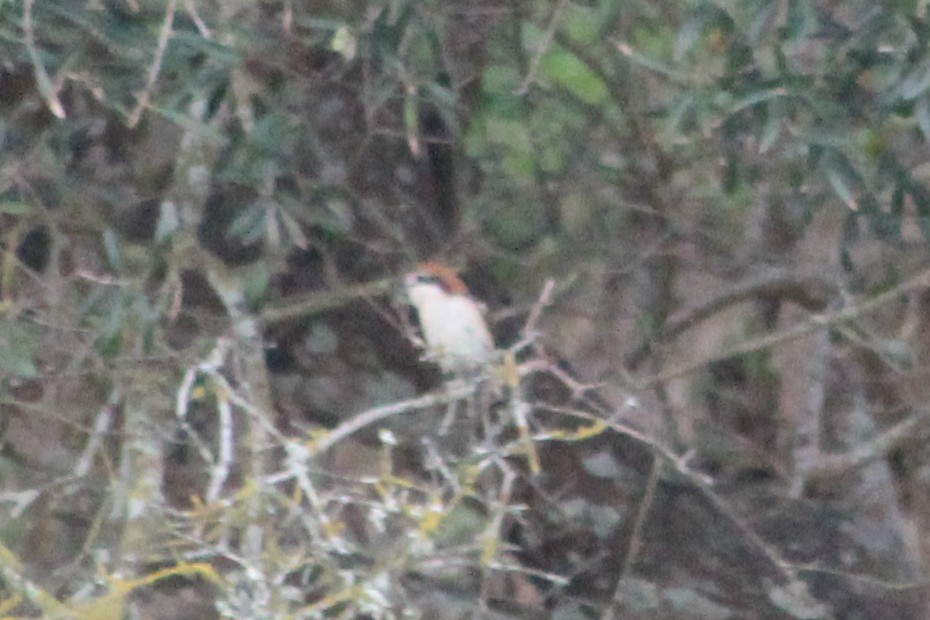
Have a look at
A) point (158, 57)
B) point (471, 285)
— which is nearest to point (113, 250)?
point (158, 57)

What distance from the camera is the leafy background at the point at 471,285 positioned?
10.6 feet

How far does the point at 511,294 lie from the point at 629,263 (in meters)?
0.35

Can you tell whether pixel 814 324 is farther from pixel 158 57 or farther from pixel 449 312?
pixel 158 57

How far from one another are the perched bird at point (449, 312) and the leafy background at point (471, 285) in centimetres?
11

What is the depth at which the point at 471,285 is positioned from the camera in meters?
4.58

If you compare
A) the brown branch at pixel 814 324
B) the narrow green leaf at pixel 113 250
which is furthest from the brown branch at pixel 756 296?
the narrow green leaf at pixel 113 250

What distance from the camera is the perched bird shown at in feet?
13.6

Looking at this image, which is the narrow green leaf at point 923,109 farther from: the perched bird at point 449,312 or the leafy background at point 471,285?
the perched bird at point 449,312

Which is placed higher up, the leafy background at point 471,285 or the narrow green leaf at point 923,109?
the narrow green leaf at point 923,109

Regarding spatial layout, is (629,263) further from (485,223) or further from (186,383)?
(186,383)

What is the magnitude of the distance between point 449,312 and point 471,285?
268mm

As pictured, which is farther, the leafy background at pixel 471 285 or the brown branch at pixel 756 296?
the brown branch at pixel 756 296

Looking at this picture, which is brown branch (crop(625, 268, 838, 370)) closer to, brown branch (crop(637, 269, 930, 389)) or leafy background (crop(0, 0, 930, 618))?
leafy background (crop(0, 0, 930, 618))

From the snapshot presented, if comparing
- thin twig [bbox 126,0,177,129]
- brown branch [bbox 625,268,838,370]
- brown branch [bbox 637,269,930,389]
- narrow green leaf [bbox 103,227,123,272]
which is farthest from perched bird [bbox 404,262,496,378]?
thin twig [bbox 126,0,177,129]
